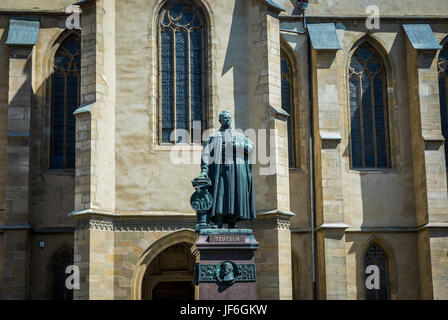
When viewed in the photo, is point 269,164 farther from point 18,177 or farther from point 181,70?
point 18,177

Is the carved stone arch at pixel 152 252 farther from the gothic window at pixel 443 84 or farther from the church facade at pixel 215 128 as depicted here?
the gothic window at pixel 443 84

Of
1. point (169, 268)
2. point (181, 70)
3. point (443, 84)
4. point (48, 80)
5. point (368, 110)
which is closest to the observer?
point (181, 70)

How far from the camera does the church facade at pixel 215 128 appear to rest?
2200 centimetres

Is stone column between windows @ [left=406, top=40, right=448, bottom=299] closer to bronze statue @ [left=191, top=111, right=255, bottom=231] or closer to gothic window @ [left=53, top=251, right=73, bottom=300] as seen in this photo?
gothic window @ [left=53, top=251, right=73, bottom=300]

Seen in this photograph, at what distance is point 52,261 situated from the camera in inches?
946

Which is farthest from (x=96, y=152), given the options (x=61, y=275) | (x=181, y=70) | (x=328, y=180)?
(x=328, y=180)

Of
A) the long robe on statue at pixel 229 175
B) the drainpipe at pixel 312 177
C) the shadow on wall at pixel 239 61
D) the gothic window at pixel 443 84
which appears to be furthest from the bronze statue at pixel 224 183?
the gothic window at pixel 443 84

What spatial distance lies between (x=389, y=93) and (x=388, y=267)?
609cm

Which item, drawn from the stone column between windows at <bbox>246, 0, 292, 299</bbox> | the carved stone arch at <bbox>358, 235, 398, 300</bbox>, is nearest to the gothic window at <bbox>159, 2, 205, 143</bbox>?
the stone column between windows at <bbox>246, 0, 292, 299</bbox>

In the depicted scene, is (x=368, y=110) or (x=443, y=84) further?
(x=443, y=84)

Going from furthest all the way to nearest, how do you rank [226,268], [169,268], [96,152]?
[169,268] < [96,152] < [226,268]

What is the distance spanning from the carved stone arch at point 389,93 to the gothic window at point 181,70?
5.58 meters
